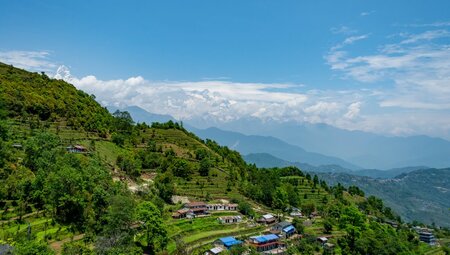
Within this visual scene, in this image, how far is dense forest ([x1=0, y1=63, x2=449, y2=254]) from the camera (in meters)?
36.9

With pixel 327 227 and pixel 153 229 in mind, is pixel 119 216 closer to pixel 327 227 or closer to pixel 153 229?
pixel 153 229

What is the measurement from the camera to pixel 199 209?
55219mm

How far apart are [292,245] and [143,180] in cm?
2590

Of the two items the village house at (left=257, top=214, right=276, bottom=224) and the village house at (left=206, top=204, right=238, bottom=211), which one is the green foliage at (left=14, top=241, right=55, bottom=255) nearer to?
the village house at (left=206, top=204, right=238, bottom=211)

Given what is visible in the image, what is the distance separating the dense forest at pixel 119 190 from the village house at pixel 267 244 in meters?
1.61

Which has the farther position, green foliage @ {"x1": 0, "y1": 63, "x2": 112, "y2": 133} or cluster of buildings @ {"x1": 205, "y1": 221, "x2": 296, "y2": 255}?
green foliage @ {"x1": 0, "y1": 63, "x2": 112, "y2": 133}

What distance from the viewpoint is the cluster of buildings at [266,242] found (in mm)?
44406

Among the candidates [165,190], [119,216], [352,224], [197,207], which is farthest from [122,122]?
[352,224]

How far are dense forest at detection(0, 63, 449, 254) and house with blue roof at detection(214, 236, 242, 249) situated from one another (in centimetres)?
127

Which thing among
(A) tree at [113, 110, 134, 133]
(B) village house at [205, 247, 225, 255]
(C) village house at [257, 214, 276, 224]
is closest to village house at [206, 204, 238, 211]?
(C) village house at [257, 214, 276, 224]

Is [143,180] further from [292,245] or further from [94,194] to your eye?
[292,245]

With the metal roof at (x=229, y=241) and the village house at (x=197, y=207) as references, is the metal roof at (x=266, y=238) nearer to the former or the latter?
the metal roof at (x=229, y=241)

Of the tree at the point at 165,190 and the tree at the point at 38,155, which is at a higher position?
the tree at the point at 38,155

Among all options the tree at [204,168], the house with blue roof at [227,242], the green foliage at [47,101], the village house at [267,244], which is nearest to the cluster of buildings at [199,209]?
the village house at [267,244]
